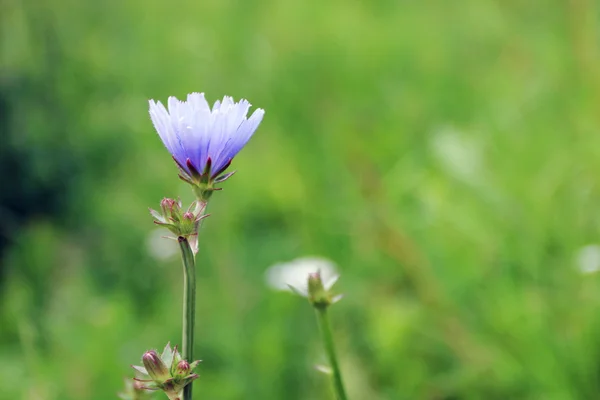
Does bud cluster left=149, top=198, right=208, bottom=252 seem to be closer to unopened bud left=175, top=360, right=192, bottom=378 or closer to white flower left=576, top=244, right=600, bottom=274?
unopened bud left=175, top=360, right=192, bottom=378

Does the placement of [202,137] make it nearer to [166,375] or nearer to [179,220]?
[179,220]

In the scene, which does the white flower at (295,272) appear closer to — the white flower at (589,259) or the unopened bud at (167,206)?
the white flower at (589,259)

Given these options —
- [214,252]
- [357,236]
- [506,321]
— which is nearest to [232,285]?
[214,252]

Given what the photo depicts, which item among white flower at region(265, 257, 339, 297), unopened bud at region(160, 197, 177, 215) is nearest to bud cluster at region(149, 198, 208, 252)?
unopened bud at region(160, 197, 177, 215)

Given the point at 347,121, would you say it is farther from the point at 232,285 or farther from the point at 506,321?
the point at 506,321

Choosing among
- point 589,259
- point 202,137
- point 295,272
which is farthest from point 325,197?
point 202,137
